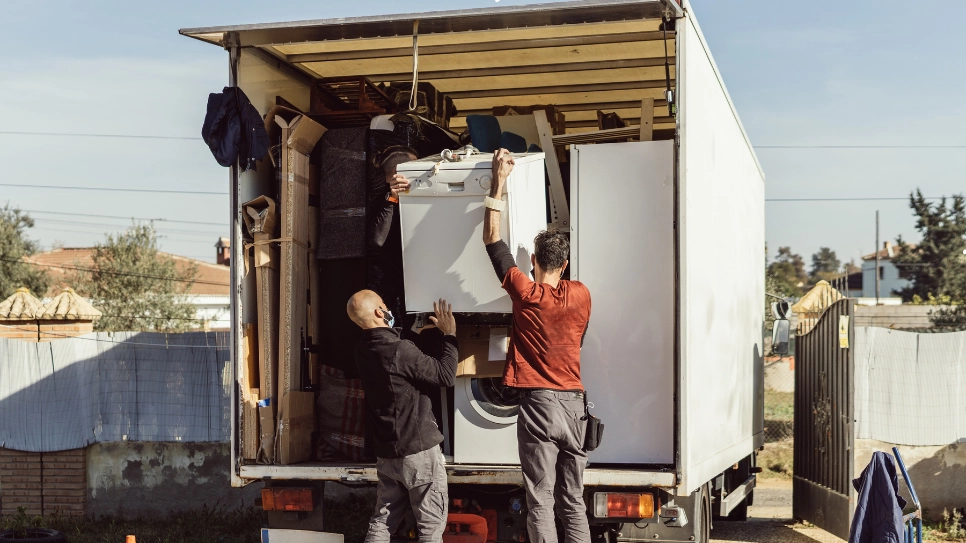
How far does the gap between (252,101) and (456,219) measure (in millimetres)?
1668

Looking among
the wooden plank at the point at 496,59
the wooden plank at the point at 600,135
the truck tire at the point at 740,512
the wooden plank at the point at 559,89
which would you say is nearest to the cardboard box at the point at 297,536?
the wooden plank at the point at 600,135

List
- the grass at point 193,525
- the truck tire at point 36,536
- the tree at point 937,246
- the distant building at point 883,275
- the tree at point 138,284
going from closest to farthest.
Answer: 1. the truck tire at point 36,536
2. the grass at point 193,525
3. the tree at point 138,284
4. the tree at point 937,246
5. the distant building at point 883,275

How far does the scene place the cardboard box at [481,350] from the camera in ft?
18.5

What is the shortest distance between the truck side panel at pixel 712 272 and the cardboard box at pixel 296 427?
2.25 meters

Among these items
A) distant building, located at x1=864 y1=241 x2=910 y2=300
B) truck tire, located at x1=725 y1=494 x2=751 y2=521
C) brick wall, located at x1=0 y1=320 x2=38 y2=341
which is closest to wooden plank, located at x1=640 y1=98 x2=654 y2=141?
truck tire, located at x1=725 y1=494 x2=751 y2=521

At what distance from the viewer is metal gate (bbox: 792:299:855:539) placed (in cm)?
825

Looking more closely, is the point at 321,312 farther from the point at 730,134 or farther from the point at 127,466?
the point at 127,466

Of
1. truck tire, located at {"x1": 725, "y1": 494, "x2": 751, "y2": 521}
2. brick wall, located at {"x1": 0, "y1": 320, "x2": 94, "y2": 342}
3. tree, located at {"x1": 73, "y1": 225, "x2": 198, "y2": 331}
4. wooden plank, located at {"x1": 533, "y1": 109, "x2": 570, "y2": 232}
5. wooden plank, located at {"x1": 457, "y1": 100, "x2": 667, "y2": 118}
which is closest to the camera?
wooden plank, located at {"x1": 533, "y1": 109, "x2": 570, "y2": 232}

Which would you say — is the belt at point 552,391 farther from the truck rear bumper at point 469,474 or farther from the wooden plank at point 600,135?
the wooden plank at point 600,135

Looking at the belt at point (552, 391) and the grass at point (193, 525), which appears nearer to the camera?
the belt at point (552, 391)

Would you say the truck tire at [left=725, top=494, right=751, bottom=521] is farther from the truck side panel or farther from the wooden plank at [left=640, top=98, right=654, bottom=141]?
the wooden plank at [left=640, top=98, right=654, bottom=141]

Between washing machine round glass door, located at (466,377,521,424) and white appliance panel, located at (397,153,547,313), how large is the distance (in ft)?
1.85

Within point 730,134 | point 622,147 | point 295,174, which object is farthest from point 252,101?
point 730,134

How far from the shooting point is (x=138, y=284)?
103 feet
